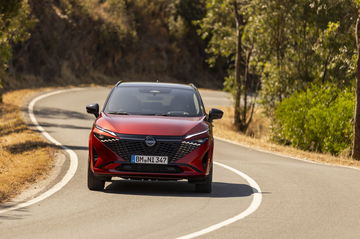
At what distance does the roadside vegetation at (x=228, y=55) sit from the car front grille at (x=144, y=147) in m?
3.04

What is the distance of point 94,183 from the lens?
42.9 feet

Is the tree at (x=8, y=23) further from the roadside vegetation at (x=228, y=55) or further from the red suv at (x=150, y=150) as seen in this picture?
the red suv at (x=150, y=150)

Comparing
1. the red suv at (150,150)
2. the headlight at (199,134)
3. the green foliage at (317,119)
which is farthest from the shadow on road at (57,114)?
the headlight at (199,134)

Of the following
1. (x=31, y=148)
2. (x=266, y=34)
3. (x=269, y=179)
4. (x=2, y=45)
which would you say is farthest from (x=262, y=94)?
(x=269, y=179)

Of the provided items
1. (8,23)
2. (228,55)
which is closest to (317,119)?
(8,23)

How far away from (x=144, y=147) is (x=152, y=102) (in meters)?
1.64

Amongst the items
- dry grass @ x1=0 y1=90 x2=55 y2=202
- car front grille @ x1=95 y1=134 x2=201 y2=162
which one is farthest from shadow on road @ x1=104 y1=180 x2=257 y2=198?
dry grass @ x1=0 y1=90 x2=55 y2=202

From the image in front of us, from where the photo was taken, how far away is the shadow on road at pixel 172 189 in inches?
515

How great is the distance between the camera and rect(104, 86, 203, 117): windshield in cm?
1388

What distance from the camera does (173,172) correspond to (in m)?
12.8

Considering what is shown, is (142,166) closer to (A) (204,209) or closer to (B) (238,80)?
(A) (204,209)

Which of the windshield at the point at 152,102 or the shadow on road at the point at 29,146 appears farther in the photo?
the shadow on road at the point at 29,146

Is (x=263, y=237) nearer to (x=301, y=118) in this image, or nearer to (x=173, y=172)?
(x=173, y=172)

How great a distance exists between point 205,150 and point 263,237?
3.64 metres
